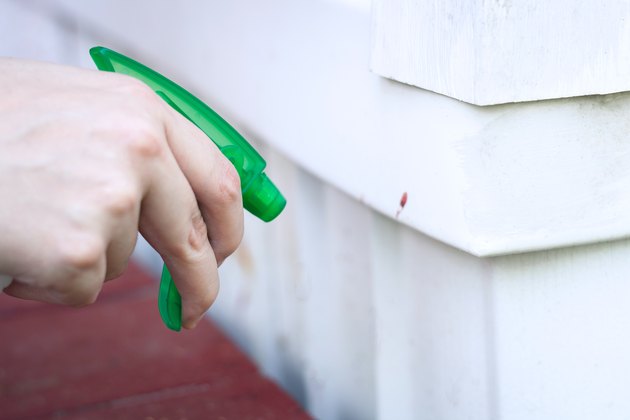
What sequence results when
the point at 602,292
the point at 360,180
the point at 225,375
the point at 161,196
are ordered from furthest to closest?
the point at 225,375 < the point at 360,180 < the point at 602,292 < the point at 161,196

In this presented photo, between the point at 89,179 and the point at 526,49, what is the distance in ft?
0.94

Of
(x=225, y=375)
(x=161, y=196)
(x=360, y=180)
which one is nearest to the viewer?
(x=161, y=196)

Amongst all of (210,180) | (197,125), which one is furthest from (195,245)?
(197,125)

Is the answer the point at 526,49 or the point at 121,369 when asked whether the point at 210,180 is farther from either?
the point at 121,369

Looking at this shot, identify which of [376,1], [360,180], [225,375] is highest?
[376,1]

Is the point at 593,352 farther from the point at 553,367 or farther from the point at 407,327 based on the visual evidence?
the point at 407,327

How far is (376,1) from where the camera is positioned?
0.78 m

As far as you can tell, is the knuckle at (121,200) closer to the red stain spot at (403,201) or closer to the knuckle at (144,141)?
the knuckle at (144,141)

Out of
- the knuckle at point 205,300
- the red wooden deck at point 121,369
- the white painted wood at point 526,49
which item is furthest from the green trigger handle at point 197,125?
the red wooden deck at point 121,369

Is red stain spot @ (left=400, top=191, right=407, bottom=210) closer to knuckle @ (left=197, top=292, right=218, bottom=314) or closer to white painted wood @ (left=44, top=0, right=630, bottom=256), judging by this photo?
white painted wood @ (left=44, top=0, right=630, bottom=256)

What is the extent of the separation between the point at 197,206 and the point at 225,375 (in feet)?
2.13

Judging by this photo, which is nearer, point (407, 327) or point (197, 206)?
point (197, 206)

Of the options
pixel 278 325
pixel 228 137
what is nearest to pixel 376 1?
pixel 228 137

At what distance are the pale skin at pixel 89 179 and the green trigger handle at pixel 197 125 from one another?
11 cm
